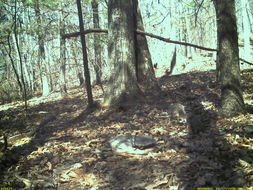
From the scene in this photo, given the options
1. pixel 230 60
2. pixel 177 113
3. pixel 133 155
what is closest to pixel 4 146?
pixel 133 155

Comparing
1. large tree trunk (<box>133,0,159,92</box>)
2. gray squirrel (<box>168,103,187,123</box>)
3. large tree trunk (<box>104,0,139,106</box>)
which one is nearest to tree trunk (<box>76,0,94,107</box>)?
large tree trunk (<box>104,0,139,106</box>)

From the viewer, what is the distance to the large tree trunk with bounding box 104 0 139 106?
284 inches

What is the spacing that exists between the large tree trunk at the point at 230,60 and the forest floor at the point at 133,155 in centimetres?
33

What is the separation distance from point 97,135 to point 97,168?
1564mm

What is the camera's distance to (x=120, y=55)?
729 centimetres

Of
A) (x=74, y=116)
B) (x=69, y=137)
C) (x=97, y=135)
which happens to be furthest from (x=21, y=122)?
(x=97, y=135)

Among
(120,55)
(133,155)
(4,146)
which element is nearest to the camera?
(133,155)

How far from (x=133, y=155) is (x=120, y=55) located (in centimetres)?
382

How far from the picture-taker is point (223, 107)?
537 centimetres

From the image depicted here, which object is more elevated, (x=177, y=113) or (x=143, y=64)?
(x=143, y=64)

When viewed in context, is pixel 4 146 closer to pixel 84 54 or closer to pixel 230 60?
pixel 84 54

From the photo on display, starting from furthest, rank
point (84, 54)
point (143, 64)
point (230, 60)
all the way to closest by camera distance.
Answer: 1. point (143, 64)
2. point (84, 54)
3. point (230, 60)

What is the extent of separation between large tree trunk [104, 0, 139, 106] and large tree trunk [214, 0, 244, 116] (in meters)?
2.97

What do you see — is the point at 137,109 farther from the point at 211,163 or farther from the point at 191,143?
the point at 211,163
